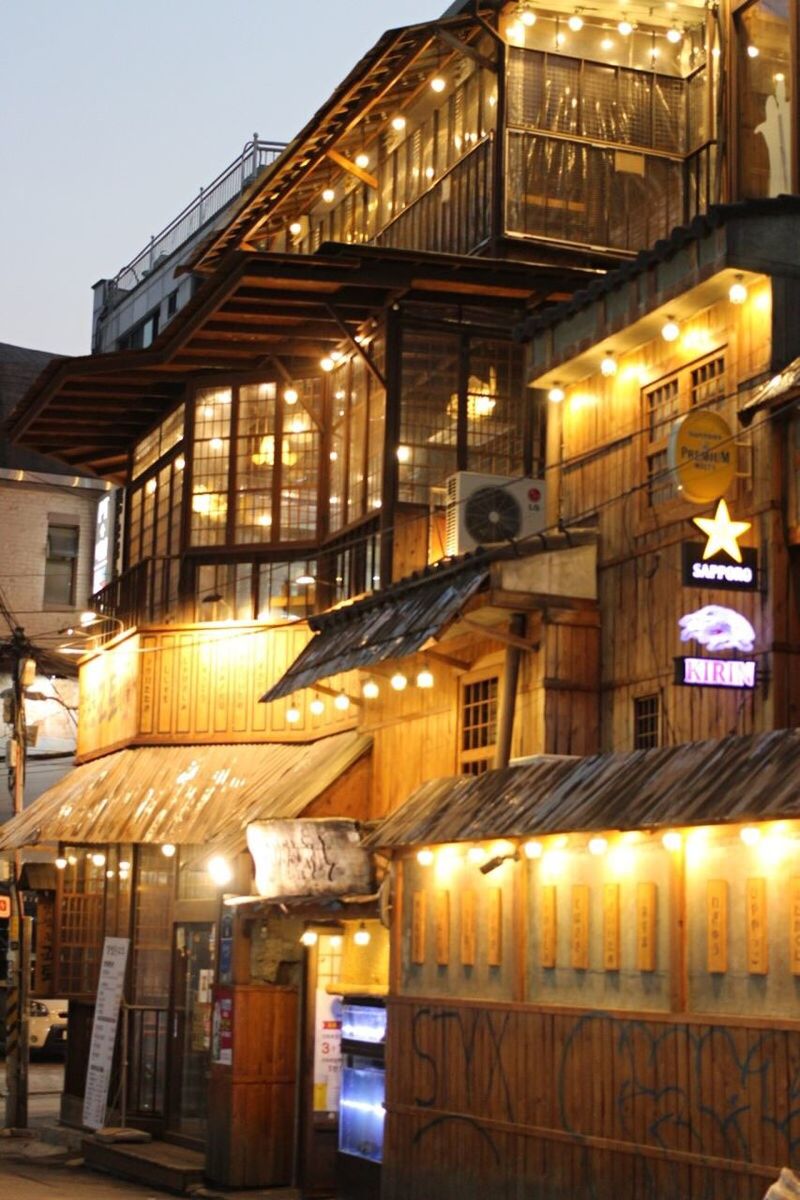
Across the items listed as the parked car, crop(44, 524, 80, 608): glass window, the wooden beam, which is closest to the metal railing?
crop(44, 524, 80, 608): glass window

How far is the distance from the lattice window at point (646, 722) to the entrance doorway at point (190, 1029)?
315 inches

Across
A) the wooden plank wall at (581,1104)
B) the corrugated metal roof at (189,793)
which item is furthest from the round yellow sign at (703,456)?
the corrugated metal roof at (189,793)

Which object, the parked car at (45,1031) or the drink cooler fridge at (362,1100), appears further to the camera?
the parked car at (45,1031)

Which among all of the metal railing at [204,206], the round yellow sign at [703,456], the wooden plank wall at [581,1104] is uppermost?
the metal railing at [204,206]

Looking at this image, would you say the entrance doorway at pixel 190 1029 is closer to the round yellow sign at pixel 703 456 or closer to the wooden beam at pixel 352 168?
the round yellow sign at pixel 703 456

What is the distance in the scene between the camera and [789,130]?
2036 cm

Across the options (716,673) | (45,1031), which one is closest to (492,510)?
(716,673)

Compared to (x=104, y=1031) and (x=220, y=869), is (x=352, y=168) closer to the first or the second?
(x=220, y=869)

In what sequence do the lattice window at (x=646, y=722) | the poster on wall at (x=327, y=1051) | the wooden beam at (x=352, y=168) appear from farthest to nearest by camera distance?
1. the wooden beam at (x=352, y=168)
2. the poster on wall at (x=327, y=1051)
3. the lattice window at (x=646, y=722)

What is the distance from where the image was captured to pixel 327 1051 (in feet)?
70.2

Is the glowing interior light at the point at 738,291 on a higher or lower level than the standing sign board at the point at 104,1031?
higher

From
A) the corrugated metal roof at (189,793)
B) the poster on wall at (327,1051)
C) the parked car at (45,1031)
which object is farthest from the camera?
the parked car at (45,1031)

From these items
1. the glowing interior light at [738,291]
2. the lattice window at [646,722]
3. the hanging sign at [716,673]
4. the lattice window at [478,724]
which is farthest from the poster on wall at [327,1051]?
the glowing interior light at [738,291]

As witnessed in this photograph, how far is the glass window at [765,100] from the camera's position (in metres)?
20.5
